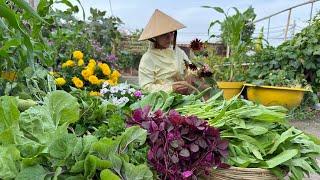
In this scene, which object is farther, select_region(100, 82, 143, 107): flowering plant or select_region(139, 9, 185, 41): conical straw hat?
select_region(139, 9, 185, 41): conical straw hat

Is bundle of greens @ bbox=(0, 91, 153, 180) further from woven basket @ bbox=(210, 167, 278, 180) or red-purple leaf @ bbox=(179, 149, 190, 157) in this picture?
woven basket @ bbox=(210, 167, 278, 180)

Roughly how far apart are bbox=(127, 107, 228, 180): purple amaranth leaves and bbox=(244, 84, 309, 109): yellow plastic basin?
12.1ft

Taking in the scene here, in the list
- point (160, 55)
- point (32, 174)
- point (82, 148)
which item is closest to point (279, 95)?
point (160, 55)

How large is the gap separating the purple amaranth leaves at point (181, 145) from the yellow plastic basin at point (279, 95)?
3691 millimetres

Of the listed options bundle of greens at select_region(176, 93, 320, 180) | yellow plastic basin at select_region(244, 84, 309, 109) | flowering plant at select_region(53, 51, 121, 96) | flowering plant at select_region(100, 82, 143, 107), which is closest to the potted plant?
yellow plastic basin at select_region(244, 84, 309, 109)

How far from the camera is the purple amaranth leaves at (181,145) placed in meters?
1.21

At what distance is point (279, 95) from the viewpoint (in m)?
4.95

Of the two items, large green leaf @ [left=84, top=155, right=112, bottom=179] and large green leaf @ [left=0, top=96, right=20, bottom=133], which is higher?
large green leaf @ [left=0, top=96, right=20, bottom=133]

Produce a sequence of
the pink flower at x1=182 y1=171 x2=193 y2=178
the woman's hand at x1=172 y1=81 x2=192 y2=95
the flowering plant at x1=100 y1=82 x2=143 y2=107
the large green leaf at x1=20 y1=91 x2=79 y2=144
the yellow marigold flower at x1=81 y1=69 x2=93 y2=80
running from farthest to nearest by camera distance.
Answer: the yellow marigold flower at x1=81 y1=69 x2=93 y2=80 < the woman's hand at x1=172 y1=81 x2=192 y2=95 < the flowering plant at x1=100 y1=82 x2=143 y2=107 < the pink flower at x1=182 y1=171 x2=193 y2=178 < the large green leaf at x1=20 y1=91 x2=79 y2=144

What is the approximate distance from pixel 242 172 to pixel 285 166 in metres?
0.17

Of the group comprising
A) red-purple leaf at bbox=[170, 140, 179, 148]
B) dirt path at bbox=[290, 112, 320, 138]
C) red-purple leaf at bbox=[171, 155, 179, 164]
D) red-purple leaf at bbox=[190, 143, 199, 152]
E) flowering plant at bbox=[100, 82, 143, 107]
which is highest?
flowering plant at bbox=[100, 82, 143, 107]

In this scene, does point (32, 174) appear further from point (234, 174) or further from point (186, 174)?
point (234, 174)

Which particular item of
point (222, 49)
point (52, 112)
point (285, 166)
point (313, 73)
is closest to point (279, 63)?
point (313, 73)

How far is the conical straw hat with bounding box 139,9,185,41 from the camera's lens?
3.01m
